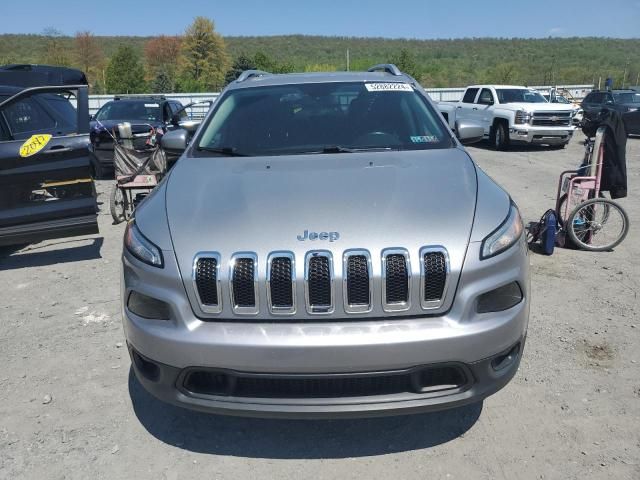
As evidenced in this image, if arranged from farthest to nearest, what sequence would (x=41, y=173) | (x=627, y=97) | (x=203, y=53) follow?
1. (x=203, y=53)
2. (x=627, y=97)
3. (x=41, y=173)

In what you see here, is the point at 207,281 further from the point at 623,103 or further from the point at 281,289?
the point at 623,103

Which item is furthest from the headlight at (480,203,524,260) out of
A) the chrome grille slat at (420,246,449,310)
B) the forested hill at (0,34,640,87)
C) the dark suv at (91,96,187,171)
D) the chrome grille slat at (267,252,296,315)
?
the forested hill at (0,34,640,87)

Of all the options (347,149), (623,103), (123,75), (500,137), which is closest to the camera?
(347,149)

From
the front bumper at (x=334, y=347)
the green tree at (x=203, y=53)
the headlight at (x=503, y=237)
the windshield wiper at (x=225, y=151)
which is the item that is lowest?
the front bumper at (x=334, y=347)

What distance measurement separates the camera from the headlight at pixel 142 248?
235 centimetres

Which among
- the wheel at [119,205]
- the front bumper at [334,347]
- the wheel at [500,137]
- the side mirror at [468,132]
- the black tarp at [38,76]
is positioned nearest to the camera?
the front bumper at [334,347]

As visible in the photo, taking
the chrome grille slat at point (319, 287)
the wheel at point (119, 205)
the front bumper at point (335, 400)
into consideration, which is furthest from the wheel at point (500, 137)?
the chrome grille slat at point (319, 287)

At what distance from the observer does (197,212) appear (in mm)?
2535

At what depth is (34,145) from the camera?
4.86 meters

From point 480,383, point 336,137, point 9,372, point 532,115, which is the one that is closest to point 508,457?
point 480,383

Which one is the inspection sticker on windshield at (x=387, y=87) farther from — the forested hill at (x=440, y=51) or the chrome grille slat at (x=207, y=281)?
the forested hill at (x=440, y=51)

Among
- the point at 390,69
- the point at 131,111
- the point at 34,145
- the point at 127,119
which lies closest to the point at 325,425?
the point at 390,69

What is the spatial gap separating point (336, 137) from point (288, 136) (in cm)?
31

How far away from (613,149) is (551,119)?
10316 millimetres
